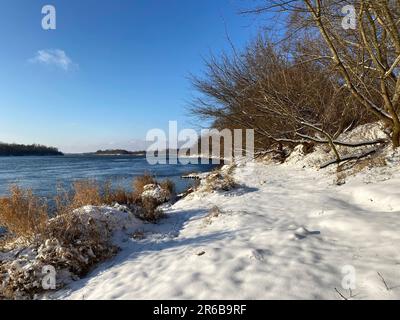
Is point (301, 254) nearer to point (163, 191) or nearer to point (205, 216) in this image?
point (205, 216)

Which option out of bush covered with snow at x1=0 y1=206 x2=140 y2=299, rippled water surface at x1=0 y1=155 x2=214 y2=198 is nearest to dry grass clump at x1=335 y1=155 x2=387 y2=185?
bush covered with snow at x1=0 y1=206 x2=140 y2=299

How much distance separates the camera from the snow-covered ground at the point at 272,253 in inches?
123

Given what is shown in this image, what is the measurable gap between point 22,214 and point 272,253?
490 cm

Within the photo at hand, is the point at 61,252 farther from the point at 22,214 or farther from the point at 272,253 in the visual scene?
the point at 272,253

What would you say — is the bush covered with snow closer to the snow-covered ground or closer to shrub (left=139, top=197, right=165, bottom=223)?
the snow-covered ground

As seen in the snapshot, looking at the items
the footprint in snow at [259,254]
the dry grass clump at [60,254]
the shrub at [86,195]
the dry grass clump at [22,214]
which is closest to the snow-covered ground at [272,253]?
the footprint in snow at [259,254]

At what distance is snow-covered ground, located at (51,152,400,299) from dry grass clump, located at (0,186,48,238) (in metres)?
1.62

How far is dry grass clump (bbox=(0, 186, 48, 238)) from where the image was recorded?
552 centimetres

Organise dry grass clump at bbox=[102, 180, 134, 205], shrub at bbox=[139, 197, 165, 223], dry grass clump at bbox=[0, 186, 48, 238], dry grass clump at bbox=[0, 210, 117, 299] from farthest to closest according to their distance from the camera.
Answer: dry grass clump at bbox=[102, 180, 134, 205], shrub at bbox=[139, 197, 165, 223], dry grass clump at bbox=[0, 186, 48, 238], dry grass clump at bbox=[0, 210, 117, 299]

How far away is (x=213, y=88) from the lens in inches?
619

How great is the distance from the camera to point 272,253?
3.92 m

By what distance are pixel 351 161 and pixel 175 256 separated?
6878 mm

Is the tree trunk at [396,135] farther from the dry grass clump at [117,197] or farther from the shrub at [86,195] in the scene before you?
the shrub at [86,195]
